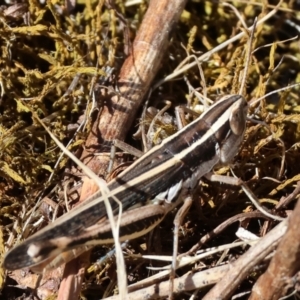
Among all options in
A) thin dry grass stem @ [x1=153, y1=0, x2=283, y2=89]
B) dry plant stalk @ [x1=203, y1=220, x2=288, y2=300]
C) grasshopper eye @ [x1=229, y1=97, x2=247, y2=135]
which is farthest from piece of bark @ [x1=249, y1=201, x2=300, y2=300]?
thin dry grass stem @ [x1=153, y1=0, x2=283, y2=89]

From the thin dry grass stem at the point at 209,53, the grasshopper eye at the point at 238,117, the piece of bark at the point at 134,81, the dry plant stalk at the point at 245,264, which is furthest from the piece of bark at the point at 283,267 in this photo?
the thin dry grass stem at the point at 209,53

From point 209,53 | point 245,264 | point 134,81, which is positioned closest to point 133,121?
point 134,81

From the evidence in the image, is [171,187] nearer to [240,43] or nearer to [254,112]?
[254,112]

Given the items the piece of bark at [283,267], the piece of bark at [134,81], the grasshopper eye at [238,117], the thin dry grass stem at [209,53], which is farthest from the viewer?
the thin dry grass stem at [209,53]

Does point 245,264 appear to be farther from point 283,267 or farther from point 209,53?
point 209,53

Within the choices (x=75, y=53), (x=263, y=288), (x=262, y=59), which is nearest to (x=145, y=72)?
(x=75, y=53)

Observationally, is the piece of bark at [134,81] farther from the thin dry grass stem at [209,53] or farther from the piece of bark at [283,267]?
the piece of bark at [283,267]

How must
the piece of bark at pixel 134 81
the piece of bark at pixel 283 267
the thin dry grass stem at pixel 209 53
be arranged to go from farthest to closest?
the thin dry grass stem at pixel 209 53 < the piece of bark at pixel 134 81 < the piece of bark at pixel 283 267
